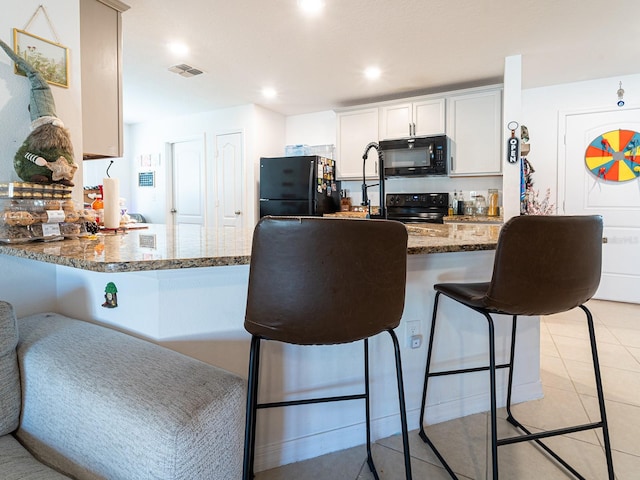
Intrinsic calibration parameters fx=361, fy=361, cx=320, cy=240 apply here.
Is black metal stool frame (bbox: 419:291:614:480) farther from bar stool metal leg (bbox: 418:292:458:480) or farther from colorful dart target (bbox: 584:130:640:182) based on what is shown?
colorful dart target (bbox: 584:130:640:182)

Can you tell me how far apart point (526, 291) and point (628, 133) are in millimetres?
3897

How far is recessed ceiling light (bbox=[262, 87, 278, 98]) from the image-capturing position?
4.19 meters

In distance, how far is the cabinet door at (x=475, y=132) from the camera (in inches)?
147

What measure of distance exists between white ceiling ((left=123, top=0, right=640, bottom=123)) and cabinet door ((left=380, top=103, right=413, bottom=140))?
199 mm

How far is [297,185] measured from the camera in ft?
14.2

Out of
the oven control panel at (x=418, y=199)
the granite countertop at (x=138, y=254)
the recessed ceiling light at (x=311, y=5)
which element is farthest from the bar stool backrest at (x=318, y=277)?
the oven control panel at (x=418, y=199)

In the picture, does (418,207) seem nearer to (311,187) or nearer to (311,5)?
(311,187)

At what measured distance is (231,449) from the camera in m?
0.93

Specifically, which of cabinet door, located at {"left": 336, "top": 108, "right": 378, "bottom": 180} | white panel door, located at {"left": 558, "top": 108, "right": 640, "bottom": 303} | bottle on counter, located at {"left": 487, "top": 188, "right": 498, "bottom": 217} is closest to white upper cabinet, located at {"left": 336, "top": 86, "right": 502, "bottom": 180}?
cabinet door, located at {"left": 336, "top": 108, "right": 378, "bottom": 180}

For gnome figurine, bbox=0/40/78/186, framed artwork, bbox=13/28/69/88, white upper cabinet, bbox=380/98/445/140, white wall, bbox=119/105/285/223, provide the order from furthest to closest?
white wall, bbox=119/105/285/223 → white upper cabinet, bbox=380/98/445/140 → framed artwork, bbox=13/28/69/88 → gnome figurine, bbox=0/40/78/186

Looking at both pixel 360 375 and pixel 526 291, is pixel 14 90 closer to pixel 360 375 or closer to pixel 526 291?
pixel 360 375

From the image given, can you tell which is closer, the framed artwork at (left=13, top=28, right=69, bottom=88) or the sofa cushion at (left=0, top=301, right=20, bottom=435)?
the sofa cushion at (left=0, top=301, right=20, bottom=435)

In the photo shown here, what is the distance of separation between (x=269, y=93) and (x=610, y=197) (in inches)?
158

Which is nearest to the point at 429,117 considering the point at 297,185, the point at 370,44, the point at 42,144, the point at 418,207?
the point at 418,207
